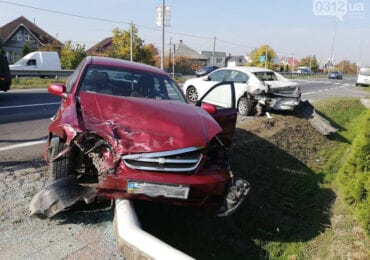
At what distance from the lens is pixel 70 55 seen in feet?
136

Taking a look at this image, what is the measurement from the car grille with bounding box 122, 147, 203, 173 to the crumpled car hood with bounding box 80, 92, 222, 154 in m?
0.05

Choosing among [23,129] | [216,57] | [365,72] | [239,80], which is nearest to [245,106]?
[239,80]

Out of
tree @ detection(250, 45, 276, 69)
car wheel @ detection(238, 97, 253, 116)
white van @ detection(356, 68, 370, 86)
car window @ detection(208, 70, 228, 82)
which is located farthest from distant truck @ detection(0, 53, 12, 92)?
tree @ detection(250, 45, 276, 69)

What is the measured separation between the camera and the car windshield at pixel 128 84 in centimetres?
458

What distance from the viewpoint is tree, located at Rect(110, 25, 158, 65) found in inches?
1795

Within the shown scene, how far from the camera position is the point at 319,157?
9258 mm

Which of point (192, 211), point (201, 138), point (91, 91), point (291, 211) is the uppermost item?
point (91, 91)

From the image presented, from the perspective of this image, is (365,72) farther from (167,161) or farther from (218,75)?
(167,161)

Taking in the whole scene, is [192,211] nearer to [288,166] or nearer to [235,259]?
[235,259]

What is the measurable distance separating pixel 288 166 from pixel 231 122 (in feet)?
10.9

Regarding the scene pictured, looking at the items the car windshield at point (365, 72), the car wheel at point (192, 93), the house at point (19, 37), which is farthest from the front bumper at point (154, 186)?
the house at point (19, 37)

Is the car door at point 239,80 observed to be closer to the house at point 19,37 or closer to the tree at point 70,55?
the tree at point 70,55

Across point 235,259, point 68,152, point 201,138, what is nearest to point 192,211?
point 235,259

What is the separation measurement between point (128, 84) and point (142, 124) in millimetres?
1546
